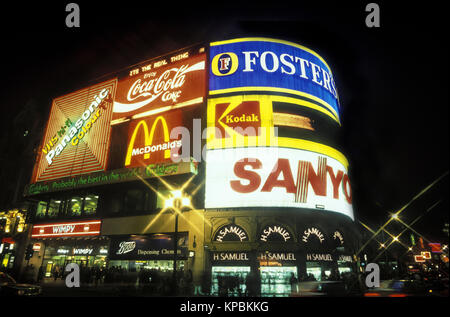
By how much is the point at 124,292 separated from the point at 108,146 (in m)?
15.6

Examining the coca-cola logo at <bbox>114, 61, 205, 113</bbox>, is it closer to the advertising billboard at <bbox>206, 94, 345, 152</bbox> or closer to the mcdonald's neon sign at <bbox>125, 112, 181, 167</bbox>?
the mcdonald's neon sign at <bbox>125, 112, 181, 167</bbox>

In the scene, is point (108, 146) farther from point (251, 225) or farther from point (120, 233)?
point (251, 225)

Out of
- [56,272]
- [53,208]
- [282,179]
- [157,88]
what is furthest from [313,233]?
[53,208]

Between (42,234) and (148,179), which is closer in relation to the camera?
(148,179)

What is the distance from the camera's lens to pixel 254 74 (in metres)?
26.2

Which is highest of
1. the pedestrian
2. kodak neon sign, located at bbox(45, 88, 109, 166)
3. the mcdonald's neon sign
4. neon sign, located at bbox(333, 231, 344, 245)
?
kodak neon sign, located at bbox(45, 88, 109, 166)

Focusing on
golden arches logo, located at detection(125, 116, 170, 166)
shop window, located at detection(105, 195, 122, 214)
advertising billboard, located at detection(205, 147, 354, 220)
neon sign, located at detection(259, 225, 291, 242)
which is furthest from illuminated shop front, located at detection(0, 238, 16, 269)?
neon sign, located at detection(259, 225, 291, 242)

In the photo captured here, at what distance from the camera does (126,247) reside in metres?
25.4

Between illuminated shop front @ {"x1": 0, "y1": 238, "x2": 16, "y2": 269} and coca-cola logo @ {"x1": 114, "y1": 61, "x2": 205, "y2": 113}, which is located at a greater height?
coca-cola logo @ {"x1": 114, "y1": 61, "x2": 205, "y2": 113}

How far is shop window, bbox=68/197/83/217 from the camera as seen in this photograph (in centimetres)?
3022

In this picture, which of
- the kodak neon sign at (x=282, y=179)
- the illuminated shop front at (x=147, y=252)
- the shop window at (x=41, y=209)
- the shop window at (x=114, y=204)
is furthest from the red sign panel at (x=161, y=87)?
the shop window at (x=41, y=209)

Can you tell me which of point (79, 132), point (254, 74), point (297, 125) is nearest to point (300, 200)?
point (297, 125)

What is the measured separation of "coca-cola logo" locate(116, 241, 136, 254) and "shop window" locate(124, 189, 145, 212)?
3.18 metres

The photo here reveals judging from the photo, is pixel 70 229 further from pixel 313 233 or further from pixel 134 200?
pixel 313 233
